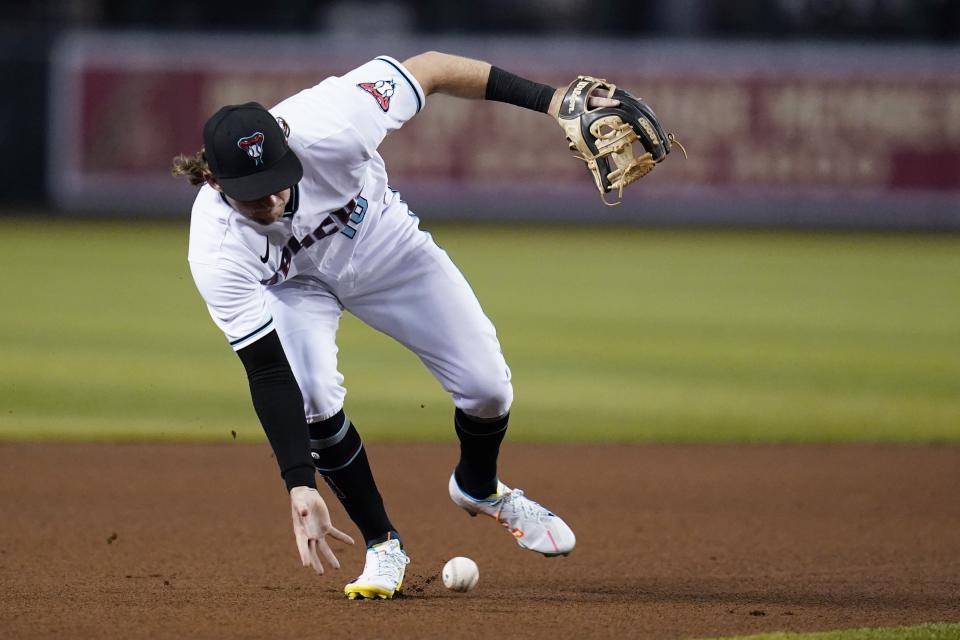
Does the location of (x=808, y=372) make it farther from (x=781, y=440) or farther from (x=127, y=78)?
(x=127, y=78)

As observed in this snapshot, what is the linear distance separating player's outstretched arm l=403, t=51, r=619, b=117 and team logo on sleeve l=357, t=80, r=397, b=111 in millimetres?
137

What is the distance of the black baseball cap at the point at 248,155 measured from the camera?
12.5 ft

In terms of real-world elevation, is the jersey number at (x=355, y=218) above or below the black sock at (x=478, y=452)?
above

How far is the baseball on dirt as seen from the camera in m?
4.38

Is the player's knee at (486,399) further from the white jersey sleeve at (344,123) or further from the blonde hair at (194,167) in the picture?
the blonde hair at (194,167)

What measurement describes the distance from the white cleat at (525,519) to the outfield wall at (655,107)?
13998 millimetres

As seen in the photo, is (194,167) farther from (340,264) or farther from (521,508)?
(521,508)

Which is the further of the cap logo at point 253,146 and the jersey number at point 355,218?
the jersey number at point 355,218

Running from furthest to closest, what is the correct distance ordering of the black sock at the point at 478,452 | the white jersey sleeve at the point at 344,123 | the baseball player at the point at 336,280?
1. the black sock at the point at 478,452
2. the white jersey sleeve at the point at 344,123
3. the baseball player at the point at 336,280

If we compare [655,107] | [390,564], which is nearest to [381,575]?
[390,564]

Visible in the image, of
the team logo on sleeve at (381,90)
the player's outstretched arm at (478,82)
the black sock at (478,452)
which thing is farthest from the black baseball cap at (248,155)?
the black sock at (478,452)

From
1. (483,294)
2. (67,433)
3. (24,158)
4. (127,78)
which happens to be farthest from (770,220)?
(67,433)

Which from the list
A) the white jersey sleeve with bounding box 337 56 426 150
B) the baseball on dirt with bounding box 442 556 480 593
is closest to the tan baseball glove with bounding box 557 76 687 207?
the white jersey sleeve with bounding box 337 56 426 150

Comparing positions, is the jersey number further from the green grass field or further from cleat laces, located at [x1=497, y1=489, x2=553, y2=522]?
the green grass field
